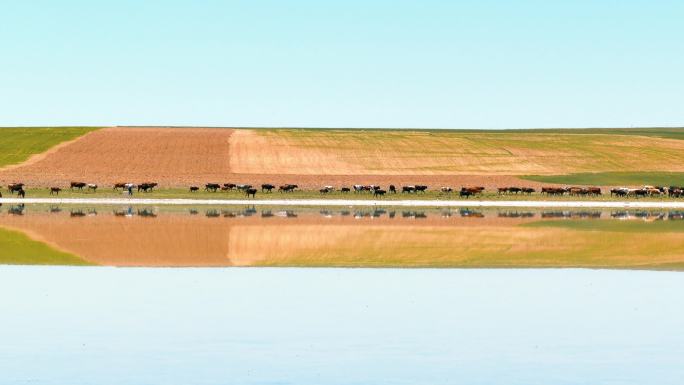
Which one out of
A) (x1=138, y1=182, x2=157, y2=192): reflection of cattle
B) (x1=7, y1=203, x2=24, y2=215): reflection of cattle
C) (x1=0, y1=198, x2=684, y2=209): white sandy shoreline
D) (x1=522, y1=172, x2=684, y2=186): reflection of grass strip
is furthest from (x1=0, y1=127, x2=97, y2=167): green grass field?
(x1=522, y1=172, x2=684, y2=186): reflection of grass strip

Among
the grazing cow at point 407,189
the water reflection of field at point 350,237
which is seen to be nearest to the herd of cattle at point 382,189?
the grazing cow at point 407,189

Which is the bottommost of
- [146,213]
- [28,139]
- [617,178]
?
[146,213]

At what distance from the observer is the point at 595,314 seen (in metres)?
25.1

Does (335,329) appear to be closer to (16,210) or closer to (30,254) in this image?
(30,254)

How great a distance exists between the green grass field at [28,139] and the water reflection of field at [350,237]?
5018cm

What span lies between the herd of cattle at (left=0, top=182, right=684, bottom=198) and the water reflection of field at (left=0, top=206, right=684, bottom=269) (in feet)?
77.6

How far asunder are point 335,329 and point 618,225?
44.8m

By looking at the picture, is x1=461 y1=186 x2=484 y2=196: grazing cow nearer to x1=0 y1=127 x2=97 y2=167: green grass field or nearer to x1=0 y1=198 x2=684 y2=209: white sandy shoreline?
x1=0 y1=198 x2=684 y2=209: white sandy shoreline

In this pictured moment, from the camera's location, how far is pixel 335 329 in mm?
22406

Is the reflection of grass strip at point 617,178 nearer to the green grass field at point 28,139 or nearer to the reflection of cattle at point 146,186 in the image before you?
the reflection of cattle at point 146,186

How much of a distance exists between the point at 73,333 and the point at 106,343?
136 centimetres

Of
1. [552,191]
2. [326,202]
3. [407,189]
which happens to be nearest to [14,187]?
[326,202]

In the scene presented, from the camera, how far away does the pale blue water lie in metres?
18.3

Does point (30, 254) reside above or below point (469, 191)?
below
